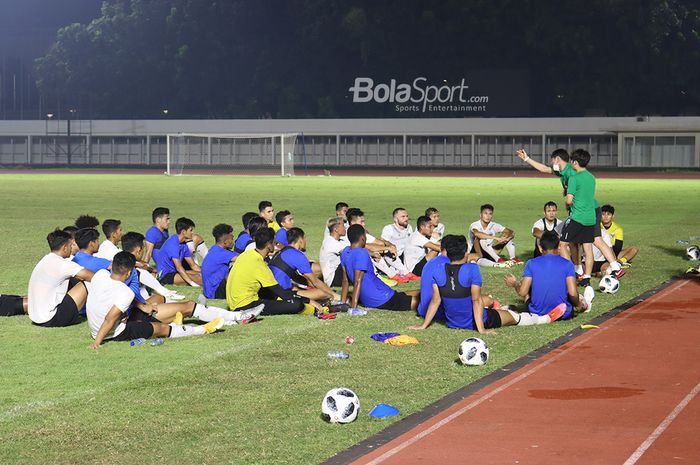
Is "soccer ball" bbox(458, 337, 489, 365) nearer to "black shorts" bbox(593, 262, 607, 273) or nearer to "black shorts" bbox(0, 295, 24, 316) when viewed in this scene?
"black shorts" bbox(0, 295, 24, 316)

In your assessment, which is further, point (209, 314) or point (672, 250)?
point (672, 250)

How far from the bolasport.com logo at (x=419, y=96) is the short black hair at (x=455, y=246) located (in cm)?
7333

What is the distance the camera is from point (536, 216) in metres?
32.4

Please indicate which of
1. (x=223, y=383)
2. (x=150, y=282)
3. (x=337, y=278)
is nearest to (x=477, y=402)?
(x=223, y=383)

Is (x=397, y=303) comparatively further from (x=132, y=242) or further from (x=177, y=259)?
(x=177, y=259)

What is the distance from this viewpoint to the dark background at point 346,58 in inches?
3204

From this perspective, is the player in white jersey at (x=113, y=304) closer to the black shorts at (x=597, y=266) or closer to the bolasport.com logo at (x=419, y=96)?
the black shorts at (x=597, y=266)

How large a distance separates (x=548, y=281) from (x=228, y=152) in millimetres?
68880

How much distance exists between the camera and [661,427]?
8461mm

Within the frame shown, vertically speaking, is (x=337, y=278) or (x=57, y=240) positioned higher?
(x=57, y=240)

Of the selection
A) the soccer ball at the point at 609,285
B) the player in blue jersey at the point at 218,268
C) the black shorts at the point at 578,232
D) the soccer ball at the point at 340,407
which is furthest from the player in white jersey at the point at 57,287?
the soccer ball at the point at 609,285

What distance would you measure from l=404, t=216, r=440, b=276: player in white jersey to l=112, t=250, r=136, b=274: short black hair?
683 cm

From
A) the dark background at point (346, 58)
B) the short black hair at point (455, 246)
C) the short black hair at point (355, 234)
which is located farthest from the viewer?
the dark background at point (346, 58)

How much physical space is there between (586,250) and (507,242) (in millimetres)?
3930
